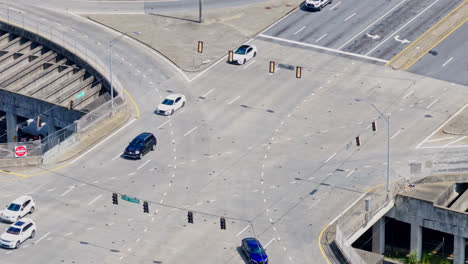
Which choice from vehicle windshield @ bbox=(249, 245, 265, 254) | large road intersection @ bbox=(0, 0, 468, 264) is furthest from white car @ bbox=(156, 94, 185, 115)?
vehicle windshield @ bbox=(249, 245, 265, 254)

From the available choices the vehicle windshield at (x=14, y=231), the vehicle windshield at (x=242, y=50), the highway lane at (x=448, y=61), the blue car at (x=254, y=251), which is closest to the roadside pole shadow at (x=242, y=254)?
the blue car at (x=254, y=251)

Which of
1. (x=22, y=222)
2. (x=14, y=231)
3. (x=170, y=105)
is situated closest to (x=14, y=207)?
(x=22, y=222)

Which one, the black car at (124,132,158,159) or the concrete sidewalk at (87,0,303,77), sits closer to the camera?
the black car at (124,132,158,159)

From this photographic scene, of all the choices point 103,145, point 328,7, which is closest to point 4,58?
point 103,145

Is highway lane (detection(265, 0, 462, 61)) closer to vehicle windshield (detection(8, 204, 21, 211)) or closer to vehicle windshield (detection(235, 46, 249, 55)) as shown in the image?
vehicle windshield (detection(235, 46, 249, 55))

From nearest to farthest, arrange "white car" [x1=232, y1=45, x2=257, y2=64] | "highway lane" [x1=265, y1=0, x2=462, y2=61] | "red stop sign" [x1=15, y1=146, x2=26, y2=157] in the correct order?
"red stop sign" [x1=15, y1=146, x2=26, y2=157] < "white car" [x1=232, y1=45, x2=257, y2=64] < "highway lane" [x1=265, y1=0, x2=462, y2=61]

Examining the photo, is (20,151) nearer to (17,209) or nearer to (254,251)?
(17,209)

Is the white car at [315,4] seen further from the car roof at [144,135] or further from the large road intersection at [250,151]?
the car roof at [144,135]
